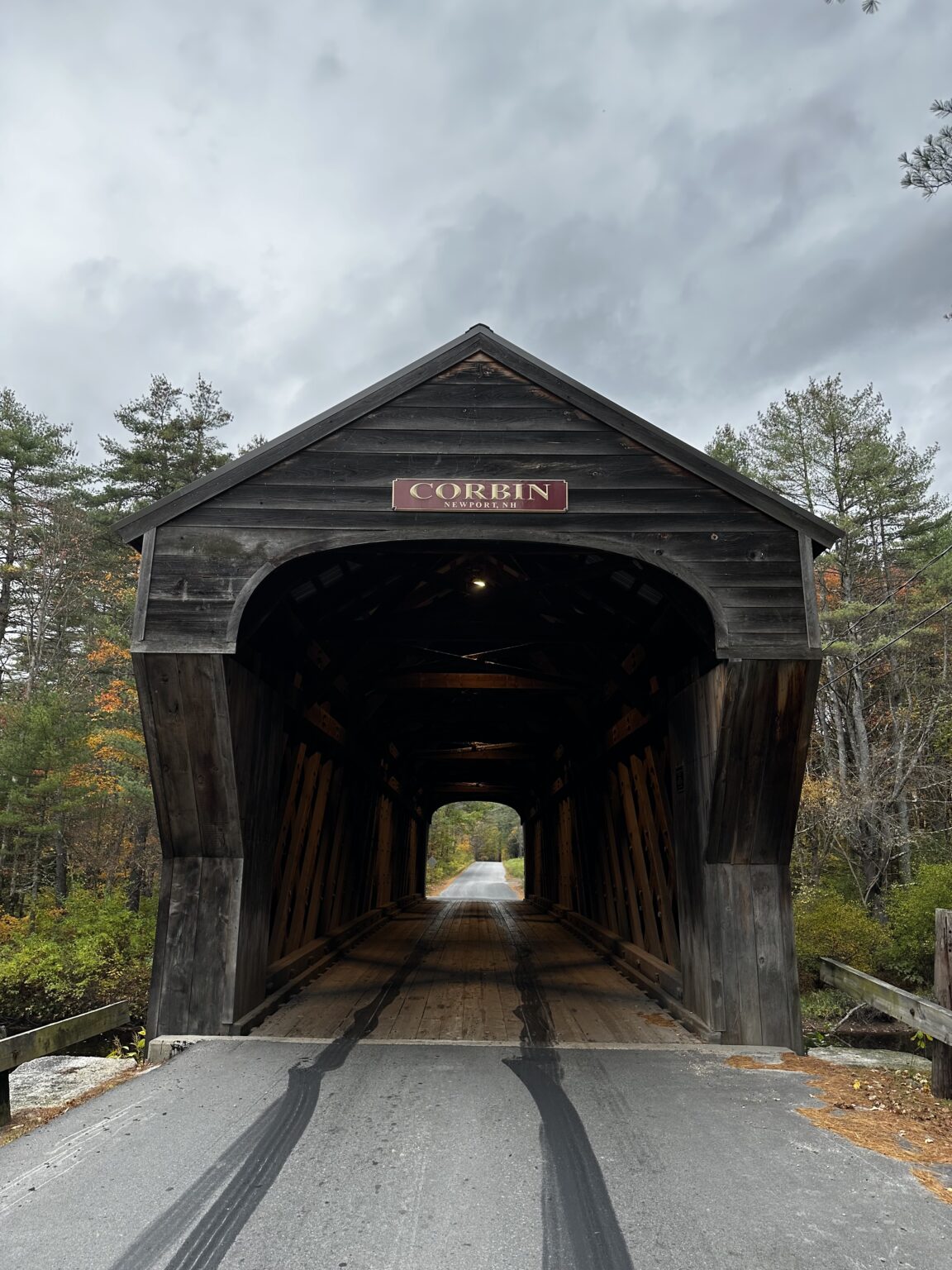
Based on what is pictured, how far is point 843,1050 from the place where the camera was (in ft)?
19.0

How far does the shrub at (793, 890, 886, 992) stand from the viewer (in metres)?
11.3

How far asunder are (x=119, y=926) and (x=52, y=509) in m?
12.7

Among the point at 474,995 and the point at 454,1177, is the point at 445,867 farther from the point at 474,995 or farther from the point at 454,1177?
the point at 454,1177

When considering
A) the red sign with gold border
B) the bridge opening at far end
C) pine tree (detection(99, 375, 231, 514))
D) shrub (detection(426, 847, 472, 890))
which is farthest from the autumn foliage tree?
shrub (detection(426, 847, 472, 890))

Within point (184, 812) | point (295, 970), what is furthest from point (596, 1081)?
point (295, 970)

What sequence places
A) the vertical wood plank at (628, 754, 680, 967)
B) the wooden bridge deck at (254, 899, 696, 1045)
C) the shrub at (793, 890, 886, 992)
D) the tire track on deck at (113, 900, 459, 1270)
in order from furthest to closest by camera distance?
the shrub at (793, 890, 886, 992)
the vertical wood plank at (628, 754, 680, 967)
the wooden bridge deck at (254, 899, 696, 1045)
the tire track on deck at (113, 900, 459, 1270)

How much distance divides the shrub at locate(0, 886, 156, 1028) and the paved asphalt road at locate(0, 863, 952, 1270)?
6641 millimetres

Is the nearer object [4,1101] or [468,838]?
[4,1101]

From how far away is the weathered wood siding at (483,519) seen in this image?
549 centimetres

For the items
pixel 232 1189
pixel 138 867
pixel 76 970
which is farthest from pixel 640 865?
pixel 138 867

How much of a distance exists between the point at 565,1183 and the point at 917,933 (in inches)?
387

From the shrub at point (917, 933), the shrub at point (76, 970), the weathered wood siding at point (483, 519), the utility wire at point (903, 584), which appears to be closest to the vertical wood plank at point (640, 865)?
the weathered wood siding at point (483, 519)

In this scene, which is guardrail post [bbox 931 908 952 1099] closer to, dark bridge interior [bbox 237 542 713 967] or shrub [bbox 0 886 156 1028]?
dark bridge interior [bbox 237 542 713 967]

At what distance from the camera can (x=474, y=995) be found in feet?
24.5
